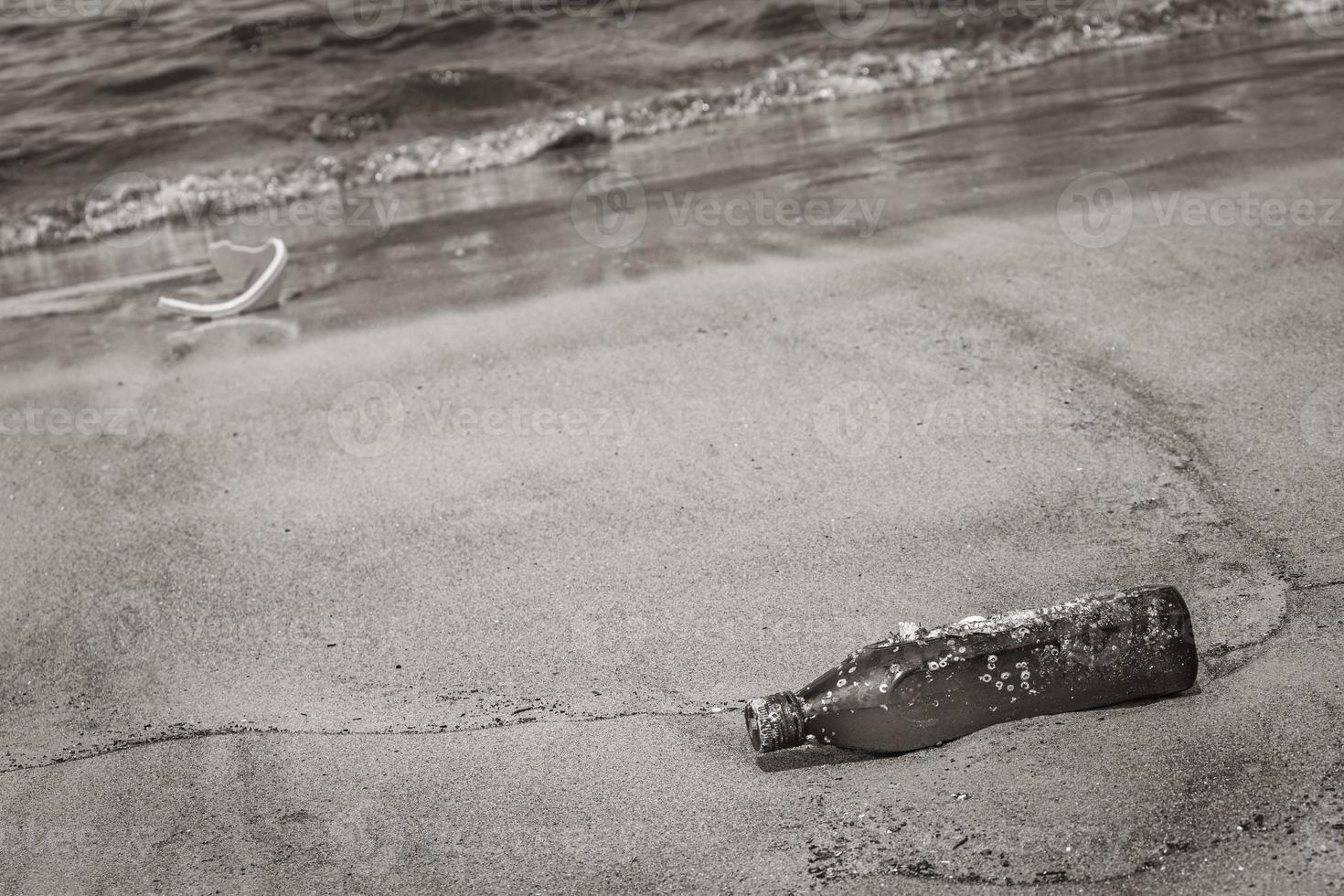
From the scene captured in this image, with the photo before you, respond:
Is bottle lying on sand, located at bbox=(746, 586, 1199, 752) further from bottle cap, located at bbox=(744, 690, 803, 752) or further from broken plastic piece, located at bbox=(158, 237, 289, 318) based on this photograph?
broken plastic piece, located at bbox=(158, 237, 289, 318)

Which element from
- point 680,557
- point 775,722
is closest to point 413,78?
point 680,557

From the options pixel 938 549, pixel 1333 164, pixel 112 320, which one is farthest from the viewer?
pixel 112 320

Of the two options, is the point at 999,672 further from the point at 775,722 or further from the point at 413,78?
the point at 413,78

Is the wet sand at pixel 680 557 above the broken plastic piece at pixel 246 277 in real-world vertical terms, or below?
below

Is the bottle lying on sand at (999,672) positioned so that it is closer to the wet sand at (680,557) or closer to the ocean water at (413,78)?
the wet sand at (680,557)

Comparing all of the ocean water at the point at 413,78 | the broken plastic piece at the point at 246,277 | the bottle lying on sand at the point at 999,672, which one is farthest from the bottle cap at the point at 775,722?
the ocean water at the point at 413,78

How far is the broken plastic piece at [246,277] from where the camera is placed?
5.12 m

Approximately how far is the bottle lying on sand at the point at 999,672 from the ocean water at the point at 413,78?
673 cm

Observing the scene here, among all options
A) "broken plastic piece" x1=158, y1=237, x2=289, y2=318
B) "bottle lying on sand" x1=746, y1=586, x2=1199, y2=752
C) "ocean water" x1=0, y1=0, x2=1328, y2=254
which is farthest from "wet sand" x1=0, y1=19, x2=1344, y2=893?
"ocean water" x1=0, y1=0, x2=1328, y2=254

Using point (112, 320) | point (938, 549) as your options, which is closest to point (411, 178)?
point (112, 320)

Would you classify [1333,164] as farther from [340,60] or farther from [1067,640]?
[340,60]

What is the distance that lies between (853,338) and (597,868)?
230 cm

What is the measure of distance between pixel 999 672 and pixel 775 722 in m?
0.41

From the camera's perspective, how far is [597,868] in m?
2.02
